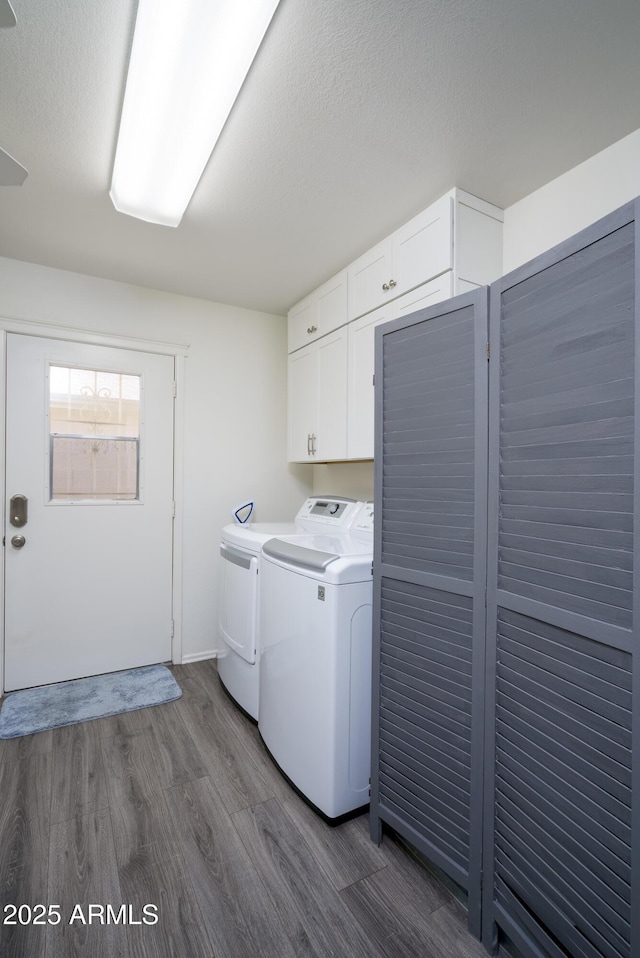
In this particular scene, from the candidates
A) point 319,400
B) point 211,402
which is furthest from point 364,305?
point 211,402

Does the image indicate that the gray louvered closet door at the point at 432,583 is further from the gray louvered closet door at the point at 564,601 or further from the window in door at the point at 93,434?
the window in door at the point at 93,434

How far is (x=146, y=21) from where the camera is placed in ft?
3.93

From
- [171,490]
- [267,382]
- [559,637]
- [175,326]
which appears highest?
[175,326]

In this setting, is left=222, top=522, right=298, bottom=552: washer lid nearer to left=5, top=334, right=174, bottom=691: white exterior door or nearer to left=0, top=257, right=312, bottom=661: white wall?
left=0, top=257, right=312, bottom=661: white wall

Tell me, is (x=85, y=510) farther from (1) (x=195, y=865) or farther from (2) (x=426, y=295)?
(2) (x=426, y=295)

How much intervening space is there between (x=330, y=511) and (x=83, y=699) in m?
1.76

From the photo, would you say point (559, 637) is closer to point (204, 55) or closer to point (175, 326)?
point (204, 55)

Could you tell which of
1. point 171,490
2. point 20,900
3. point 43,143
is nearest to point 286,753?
point 20,900

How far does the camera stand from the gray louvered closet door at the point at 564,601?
0.92 meters

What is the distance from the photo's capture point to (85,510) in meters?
2.81

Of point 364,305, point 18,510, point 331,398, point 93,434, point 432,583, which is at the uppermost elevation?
point 364,305

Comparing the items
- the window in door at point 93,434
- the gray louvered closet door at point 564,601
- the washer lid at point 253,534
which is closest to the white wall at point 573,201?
the gray louvered closet door at point 564,601

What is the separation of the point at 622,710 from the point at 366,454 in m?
1.63

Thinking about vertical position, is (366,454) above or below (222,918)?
above
